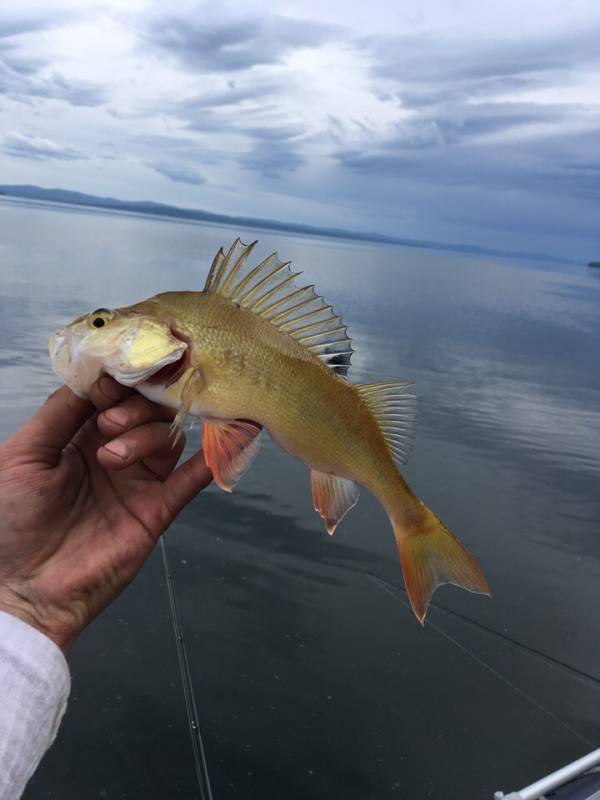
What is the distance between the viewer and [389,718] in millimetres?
4945

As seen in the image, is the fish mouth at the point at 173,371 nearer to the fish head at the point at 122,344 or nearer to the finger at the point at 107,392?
the fish head at the point at 122,344

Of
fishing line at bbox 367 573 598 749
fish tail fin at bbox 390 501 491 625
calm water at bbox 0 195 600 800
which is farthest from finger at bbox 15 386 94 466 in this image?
fishing line at bbox 367 573 598 749

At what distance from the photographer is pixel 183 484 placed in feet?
9.36

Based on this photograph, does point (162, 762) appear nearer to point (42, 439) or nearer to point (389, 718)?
point (389, 718)

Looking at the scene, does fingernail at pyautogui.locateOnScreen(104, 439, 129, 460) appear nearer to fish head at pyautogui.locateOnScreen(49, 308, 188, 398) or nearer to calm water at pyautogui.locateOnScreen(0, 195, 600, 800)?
fish head at pyautogui.locateOnScreen(49, 308, 188, 398)

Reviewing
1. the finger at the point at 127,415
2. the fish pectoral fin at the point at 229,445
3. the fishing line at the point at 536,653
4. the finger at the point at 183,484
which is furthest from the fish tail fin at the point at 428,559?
the fishing line at the point at 536,653

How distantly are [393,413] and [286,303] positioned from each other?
26.0 inches

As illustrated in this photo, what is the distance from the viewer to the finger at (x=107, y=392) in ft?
7.70

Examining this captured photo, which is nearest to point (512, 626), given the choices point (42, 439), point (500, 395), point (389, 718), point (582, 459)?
point (389, 718)

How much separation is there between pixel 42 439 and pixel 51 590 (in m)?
0.65

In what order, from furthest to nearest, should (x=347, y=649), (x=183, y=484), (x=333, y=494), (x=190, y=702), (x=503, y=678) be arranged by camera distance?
(x=347, y=649)
(x=503, y=678)
(x=190, y=702)
(x=183, y=484)
(x=333, y=494)

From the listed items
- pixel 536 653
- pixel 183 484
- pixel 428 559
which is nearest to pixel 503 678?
pixel 536 653

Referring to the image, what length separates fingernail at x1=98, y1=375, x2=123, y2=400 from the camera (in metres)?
2.34

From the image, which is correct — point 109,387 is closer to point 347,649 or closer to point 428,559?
point 428,559
